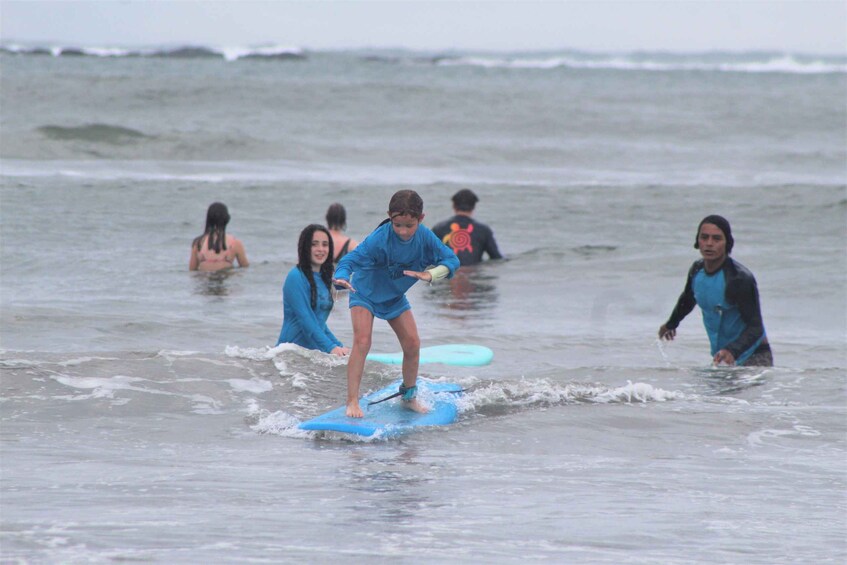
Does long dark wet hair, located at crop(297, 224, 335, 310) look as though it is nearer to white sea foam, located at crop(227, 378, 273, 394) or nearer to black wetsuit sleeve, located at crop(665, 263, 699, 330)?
white sea foam, located at crop(227, 378, 273, 394)

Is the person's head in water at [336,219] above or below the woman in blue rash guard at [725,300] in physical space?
above

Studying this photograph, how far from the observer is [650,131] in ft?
124

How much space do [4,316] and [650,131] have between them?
30.7 meters

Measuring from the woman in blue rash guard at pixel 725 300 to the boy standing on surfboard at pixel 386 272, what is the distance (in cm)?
254

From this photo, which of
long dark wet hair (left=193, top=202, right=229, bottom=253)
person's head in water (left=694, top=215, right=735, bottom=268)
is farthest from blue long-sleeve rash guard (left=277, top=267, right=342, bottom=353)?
long dark wet hair (left=193, top=202, right=229, bottom=253)

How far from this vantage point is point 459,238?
14586 millimetres

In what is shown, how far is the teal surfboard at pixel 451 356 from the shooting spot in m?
9.26

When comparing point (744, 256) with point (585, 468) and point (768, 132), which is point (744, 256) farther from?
point (768, 132)

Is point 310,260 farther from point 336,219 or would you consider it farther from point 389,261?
point 336,219

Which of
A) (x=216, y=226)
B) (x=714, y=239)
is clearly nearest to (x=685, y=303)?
(x=714, y=239)

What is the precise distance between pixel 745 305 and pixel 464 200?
20.4 feet

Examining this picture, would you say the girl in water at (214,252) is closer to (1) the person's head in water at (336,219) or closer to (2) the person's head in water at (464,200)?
(1) the person's head in water at (336,219)

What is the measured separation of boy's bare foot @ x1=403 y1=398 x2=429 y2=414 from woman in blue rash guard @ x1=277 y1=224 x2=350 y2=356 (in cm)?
109

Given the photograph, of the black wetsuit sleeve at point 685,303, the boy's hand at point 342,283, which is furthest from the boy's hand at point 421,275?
the black wetsuit sleeve at point 685,303
